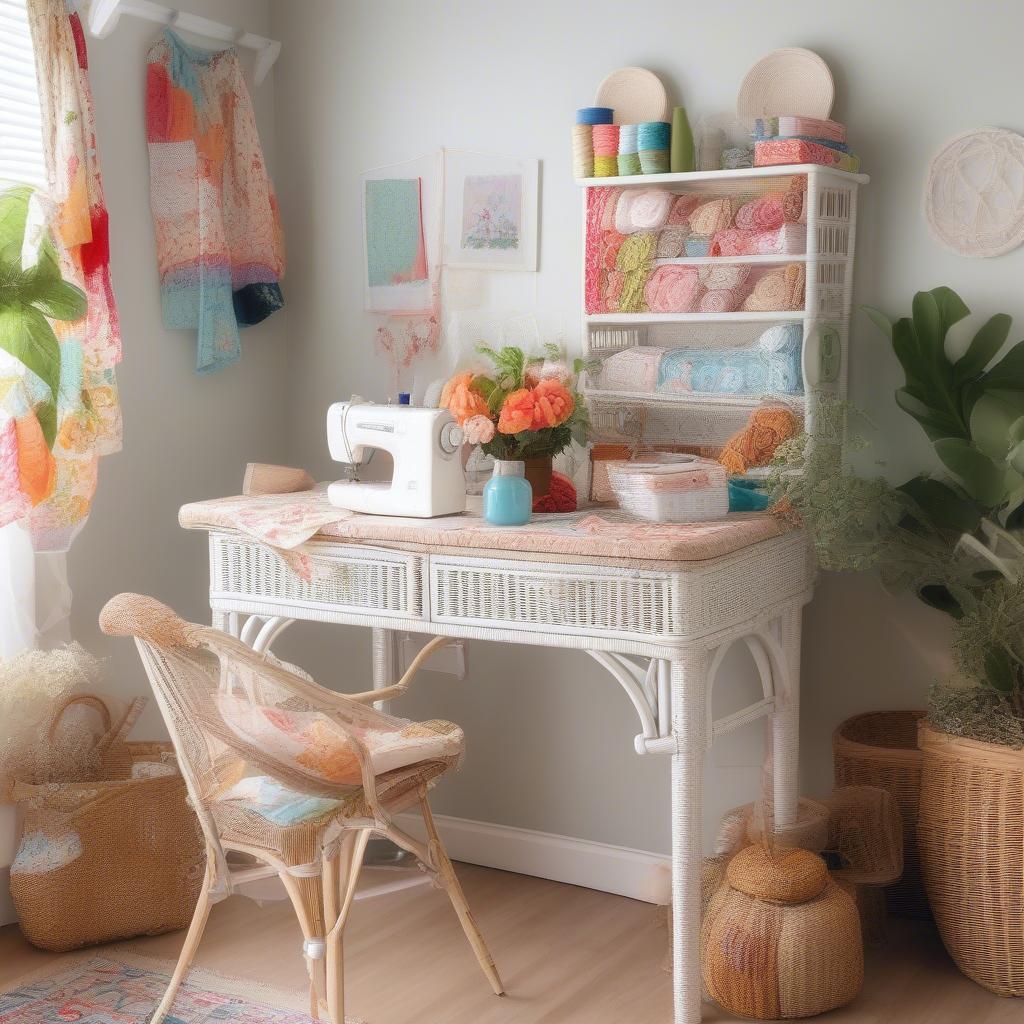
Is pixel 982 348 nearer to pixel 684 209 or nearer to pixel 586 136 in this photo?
pixel 684 209

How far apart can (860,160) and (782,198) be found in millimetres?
220

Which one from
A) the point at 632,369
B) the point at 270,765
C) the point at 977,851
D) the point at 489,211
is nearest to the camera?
the point at 270,765

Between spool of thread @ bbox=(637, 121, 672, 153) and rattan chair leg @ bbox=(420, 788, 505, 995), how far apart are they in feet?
4.42

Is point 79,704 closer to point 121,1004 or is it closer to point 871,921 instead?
point 121,1004

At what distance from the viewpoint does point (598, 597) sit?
2.38 meters

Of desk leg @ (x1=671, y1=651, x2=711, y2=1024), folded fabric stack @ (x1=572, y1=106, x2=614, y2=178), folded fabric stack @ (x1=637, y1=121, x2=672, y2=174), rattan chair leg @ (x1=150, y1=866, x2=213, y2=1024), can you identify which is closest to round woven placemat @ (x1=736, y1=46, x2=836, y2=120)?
folded fabric stack @ (x1=637, y1=121, x2=672, y2=174)

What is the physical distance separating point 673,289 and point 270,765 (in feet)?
4.14

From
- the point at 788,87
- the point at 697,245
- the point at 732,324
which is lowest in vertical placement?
the point at 732,324

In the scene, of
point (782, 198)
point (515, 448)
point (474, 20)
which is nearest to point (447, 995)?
point (515, 448)

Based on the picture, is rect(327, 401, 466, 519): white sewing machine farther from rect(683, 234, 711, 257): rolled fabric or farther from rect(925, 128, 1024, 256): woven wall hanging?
rect(925, 128, 1024, 256): woven wall hanging

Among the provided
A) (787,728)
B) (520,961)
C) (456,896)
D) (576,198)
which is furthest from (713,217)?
(520,961)

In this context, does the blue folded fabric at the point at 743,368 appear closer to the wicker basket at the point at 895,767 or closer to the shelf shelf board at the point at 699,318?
the shelf shelf board at the point at 699,318

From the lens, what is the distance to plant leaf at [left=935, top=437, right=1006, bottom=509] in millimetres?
2523

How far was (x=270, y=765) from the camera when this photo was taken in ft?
7.27
